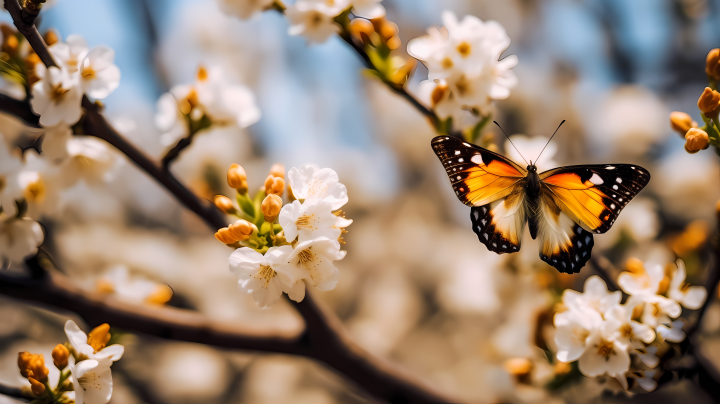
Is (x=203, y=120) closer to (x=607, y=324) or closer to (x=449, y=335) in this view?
(x=607, y=324)

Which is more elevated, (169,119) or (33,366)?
(169,119)

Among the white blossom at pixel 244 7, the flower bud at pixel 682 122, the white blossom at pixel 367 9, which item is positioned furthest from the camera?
the white blossom at pixel 244 7

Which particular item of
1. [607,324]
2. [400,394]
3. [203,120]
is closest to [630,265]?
[607,324]

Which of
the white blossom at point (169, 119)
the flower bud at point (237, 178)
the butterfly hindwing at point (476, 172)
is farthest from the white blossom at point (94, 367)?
the butterfly hindwing at point (476, 172)

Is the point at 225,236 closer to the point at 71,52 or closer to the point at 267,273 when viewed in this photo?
the point at 267,273

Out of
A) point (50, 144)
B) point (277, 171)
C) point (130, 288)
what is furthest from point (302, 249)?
point (130, 288)

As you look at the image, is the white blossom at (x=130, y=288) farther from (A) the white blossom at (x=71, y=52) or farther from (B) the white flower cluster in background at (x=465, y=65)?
(B) the white flower cluster in background at (x=465, y=65)

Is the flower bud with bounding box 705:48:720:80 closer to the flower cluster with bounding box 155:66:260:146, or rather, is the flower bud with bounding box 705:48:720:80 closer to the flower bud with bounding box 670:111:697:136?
the flower bud with bounding box 670:111:697:136
